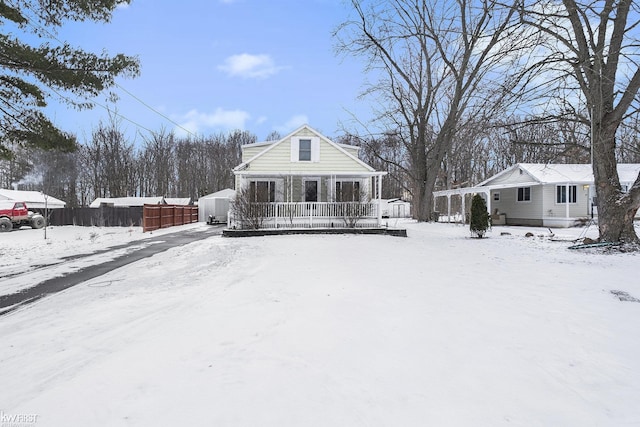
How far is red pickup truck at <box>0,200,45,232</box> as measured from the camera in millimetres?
25016

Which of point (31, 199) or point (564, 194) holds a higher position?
point (31, 199)

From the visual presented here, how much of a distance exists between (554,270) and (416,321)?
188 inches

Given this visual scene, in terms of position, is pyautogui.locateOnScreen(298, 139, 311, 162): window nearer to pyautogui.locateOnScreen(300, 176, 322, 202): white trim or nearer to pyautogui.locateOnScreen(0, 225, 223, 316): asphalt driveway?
pyautogui.locateOnScreen(300, 176, 322, 202): white trim

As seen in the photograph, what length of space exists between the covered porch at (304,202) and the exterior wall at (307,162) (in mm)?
347

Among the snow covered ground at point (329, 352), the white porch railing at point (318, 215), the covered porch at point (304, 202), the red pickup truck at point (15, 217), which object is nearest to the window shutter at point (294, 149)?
the covered porch at point (304, 202)

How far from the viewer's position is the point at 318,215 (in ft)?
Result: 52.8

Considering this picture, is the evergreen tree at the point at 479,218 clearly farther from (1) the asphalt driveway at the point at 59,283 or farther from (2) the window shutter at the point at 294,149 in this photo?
(1) the asphalt driveway at the point at 59,283

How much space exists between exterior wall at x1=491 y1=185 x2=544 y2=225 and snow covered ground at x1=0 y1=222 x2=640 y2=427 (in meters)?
16.7

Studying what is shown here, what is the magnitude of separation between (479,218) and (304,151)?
8599 mm

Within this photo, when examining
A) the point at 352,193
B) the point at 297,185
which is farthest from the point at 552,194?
the point at 297,185

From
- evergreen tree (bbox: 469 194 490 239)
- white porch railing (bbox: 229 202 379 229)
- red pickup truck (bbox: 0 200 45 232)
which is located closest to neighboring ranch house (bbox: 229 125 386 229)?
white porch railing (bbox: 229 202 379 229)

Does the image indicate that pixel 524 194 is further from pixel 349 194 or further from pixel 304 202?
pixel 304 202

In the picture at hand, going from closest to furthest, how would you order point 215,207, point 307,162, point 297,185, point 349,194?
1. point 349,194
2. point 307,162
3. point 297,185
4. point 215,207

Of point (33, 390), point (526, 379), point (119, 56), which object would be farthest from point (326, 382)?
point (119, 56)
